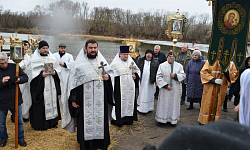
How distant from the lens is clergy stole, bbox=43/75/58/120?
4.93m

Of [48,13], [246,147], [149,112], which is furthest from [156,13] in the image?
[246,147]

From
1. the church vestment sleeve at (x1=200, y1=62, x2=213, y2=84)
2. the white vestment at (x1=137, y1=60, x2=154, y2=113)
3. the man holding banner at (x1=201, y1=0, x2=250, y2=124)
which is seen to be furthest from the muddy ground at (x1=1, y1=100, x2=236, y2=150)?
the man holding banner at (x1=201, y1=0, x2=250, y2=124)

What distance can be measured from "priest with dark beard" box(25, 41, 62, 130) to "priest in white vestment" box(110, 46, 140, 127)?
152cm

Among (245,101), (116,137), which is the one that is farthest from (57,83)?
(245,101)

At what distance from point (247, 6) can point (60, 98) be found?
460cm

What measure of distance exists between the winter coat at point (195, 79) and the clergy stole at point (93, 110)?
3.68 m

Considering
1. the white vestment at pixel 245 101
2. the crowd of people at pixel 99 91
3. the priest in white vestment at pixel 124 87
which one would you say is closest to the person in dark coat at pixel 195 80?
the crowd of people at pixel 99 91

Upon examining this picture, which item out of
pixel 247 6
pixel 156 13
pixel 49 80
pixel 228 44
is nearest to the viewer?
pixel 247 6

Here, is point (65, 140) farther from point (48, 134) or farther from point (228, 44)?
point (228, 44)

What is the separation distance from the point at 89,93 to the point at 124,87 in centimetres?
173

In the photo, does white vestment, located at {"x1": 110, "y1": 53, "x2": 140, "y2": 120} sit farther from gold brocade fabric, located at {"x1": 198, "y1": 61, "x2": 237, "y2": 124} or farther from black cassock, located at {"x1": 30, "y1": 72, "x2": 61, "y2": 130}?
gold brocade fabric, located at {"x1": 198, "y1": 61, "x2": 237, "y2": 124}

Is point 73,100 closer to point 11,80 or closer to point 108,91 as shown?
point 108,91

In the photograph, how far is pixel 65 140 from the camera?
453 centimetres

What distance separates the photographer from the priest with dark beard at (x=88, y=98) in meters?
3.88
